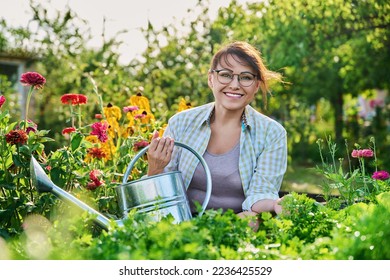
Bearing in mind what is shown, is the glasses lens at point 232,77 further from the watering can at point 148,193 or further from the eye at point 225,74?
the watering can at point 148,193

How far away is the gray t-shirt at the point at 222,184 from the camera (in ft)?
8.54

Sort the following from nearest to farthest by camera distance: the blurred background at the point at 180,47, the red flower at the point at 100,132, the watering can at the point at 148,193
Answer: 1. the watering can at the point at 148,193
2. the red flower at the point at 100,132
3. the blurred background at the point at 180,47

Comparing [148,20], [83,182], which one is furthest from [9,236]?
[148,20]

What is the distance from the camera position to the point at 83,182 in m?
2.69

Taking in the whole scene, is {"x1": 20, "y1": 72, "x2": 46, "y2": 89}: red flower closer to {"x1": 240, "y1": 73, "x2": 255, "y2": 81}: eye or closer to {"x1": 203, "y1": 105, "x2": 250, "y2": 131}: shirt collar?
{"x1": 203, "y1": 105, "x2": 250, "y2": 131}: shirt collar

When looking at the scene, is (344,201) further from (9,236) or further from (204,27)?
(204,27)

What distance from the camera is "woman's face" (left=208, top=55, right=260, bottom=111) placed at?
249cm

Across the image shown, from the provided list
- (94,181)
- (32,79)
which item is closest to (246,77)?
(94,181)

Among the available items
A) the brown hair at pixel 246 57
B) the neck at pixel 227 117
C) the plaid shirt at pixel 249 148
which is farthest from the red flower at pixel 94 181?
the brown hair at pixel 246 57

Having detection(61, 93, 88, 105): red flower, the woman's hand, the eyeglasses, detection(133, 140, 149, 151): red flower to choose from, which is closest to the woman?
the eyeglasses

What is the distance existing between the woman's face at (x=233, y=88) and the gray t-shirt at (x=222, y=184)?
0.68ft

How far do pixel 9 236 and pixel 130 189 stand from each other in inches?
23.8

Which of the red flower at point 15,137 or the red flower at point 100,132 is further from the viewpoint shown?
the red flower at point 100,132

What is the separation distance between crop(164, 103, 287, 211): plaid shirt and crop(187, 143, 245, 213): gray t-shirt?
0.03 m
